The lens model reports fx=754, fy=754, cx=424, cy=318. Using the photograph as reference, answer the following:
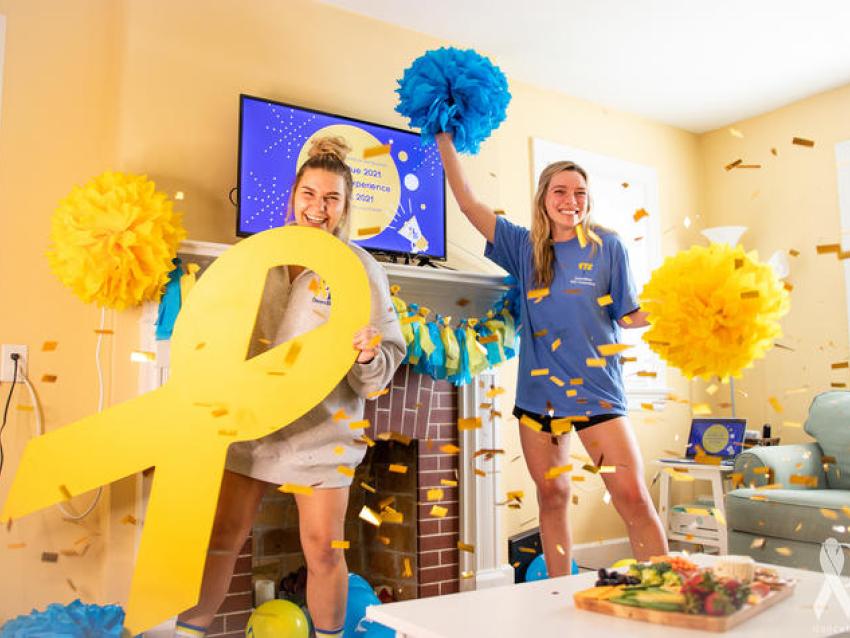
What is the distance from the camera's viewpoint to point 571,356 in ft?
7.61

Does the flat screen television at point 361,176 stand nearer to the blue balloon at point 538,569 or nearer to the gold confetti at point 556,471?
the gold confetti at point 556,471

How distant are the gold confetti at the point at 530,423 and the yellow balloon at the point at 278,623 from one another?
889 mm

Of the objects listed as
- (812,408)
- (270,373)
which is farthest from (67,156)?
(812,408)

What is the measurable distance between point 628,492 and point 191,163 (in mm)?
1928

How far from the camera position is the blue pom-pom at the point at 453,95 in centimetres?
246

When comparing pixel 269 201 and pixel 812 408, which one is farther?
pixel 812 408

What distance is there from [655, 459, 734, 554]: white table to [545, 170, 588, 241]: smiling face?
178cm

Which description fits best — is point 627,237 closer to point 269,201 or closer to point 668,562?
point 269,201

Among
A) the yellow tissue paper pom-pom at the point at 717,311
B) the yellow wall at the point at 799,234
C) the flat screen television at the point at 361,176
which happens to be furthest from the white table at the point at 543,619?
the yellow wall at the point at 799,234

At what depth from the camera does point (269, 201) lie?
2812 mm

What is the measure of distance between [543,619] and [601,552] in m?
3.10

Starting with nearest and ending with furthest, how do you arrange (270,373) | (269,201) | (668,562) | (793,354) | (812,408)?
(668,562)
(270,373)
(269,201)
(812,408)
(793,354)

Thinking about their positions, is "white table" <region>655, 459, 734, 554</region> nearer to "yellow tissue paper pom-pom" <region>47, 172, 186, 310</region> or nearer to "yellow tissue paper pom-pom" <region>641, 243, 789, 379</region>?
"yellow tissue paper pom-pom" <region>641, 243, 789, 379</region>

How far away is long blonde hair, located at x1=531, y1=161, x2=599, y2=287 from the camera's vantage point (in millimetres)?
2418
